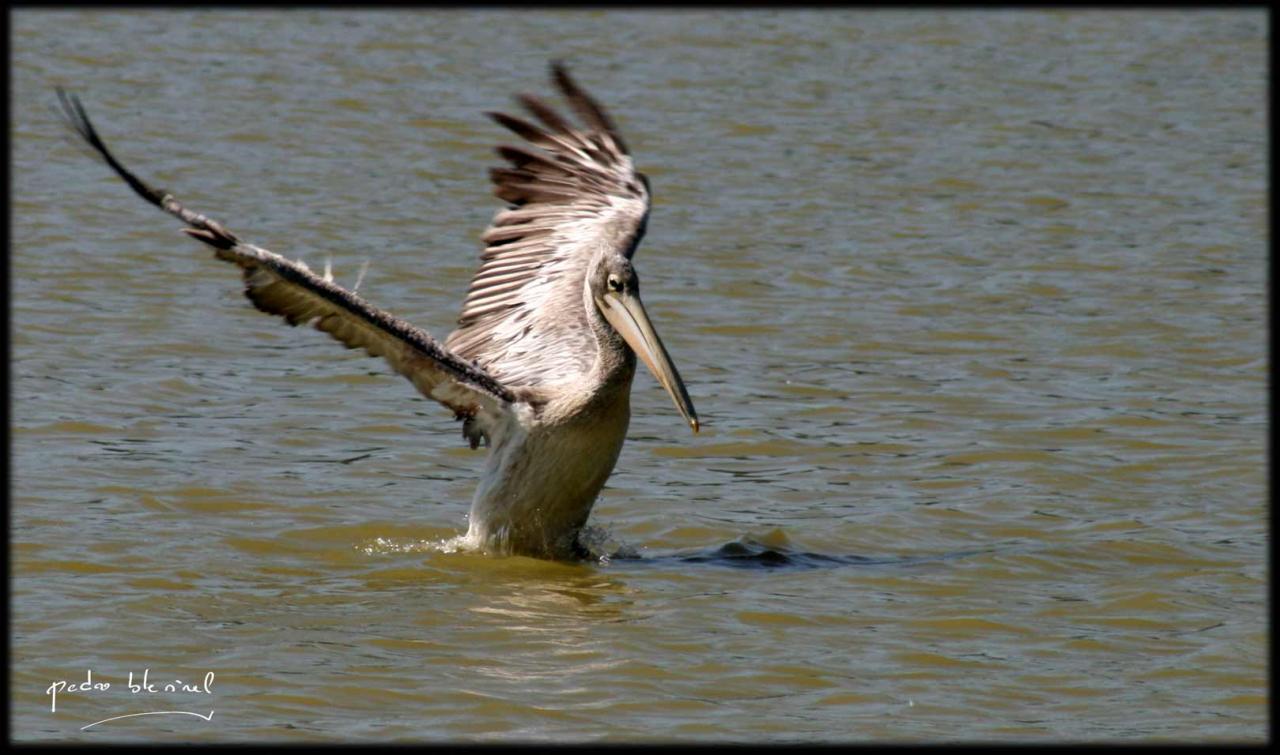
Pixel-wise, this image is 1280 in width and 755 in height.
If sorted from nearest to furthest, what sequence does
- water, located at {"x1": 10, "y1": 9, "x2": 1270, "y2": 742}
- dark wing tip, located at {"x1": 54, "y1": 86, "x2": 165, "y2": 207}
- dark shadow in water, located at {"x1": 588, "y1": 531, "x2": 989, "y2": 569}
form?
1. dark wing tip, located at {"x1": 54, "y1": 86, "x2": 165, "y2": 207}
2. water, located at {"x1": 10, "y1": 9, "x2": 1270, "y2": 742}
3. dark shadow in water, located at {"x1": 588, "y1": 531, "x2": 989, "y2": 569}

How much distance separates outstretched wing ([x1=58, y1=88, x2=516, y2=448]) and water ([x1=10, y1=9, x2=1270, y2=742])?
24.1 inches

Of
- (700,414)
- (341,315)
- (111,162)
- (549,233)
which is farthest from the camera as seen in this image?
(700,414)

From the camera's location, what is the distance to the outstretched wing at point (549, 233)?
7.98m

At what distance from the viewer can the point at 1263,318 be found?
36.5 feet

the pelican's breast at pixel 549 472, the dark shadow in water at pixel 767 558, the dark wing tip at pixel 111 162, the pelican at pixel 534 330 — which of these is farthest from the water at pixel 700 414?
the dark wing tip at pixel 111 162

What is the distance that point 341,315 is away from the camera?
265 inches

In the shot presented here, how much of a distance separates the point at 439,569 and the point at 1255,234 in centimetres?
733

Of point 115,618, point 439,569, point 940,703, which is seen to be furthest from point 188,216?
point 940,703

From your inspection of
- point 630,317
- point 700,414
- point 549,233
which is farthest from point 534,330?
point 700,414

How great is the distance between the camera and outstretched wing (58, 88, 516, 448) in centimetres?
618

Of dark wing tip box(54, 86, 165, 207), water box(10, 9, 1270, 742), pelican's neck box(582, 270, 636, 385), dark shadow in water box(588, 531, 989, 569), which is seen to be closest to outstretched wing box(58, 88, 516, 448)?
dark wing tip box(54, 86, 165, 207)

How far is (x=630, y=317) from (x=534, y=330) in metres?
0.93
